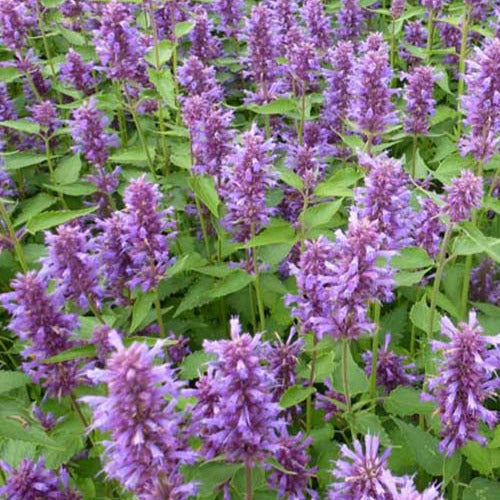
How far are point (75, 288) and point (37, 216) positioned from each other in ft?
2.10

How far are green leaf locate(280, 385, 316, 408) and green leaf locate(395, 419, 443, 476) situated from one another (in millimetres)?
522

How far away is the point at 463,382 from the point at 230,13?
5620 millimetres

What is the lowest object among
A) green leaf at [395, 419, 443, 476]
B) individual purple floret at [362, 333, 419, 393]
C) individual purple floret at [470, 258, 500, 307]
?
individual purple floret at [470, 258, 500, 307]

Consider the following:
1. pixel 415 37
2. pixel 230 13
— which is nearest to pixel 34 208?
pixel 230 13

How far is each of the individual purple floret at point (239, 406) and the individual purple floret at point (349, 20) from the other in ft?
18.5

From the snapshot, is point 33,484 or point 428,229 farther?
point 428,229

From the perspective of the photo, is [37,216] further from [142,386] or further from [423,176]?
[423,176]

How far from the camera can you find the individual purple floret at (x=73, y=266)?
381 centimetres

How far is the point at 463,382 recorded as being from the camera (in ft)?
10.4

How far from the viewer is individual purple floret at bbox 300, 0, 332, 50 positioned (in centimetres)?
703

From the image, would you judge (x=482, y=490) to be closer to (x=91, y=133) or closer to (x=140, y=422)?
(x=140, y=422)

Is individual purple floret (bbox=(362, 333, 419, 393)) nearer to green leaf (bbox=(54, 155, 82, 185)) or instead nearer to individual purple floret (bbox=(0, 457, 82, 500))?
individual purple floret (bbox=(0, 457, 82, 500))

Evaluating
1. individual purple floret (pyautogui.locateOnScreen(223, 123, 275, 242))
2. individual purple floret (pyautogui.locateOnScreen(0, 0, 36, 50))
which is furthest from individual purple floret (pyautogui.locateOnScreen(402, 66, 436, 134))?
individual purple floret (pyautogui.locateOnScreen(0, 0, 36, 50))

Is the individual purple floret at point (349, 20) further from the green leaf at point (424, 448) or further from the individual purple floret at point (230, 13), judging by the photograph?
the green leaf at point (424, 448)
